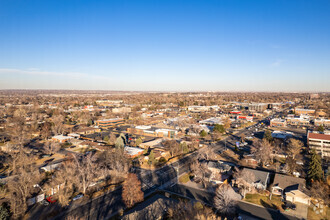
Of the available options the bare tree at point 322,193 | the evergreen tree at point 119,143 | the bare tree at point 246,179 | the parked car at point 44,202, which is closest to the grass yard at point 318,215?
the bare tree at point 322,193

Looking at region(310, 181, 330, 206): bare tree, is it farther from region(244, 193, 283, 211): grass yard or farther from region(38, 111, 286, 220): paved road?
region(38, 111, 286, 220): paved road

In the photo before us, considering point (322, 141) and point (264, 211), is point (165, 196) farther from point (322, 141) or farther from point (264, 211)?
point (322, 141)

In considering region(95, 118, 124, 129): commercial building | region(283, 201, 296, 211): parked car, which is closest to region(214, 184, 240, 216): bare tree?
region(283, 201, 296, 211): parked car

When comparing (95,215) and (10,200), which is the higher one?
(10,200)

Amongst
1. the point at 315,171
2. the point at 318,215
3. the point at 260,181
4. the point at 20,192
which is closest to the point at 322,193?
the point at 318,215

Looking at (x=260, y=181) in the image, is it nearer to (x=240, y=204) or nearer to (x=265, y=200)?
(x=265, y=200)

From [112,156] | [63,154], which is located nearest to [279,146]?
[112,156]

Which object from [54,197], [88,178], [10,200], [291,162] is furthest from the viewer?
[291,162]
